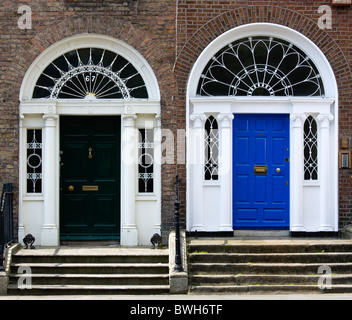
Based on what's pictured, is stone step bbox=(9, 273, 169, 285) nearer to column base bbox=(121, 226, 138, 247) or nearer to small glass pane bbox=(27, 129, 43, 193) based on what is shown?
column base bbox=(121, 226, 138, 247)

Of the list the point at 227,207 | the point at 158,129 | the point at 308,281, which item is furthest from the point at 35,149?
the point at 308,281

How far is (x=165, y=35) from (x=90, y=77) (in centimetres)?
157

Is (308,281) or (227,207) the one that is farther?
(227,207)

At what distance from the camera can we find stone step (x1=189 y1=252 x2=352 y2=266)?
9.23 m

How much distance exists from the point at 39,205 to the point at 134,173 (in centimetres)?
183

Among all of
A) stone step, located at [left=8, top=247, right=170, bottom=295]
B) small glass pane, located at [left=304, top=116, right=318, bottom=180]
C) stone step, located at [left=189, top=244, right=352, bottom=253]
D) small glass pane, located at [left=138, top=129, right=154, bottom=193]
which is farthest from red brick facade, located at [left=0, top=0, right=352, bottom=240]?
stone step, located at [left=8, top=247, right=170, bottom=295]

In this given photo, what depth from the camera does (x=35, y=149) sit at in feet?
33.9

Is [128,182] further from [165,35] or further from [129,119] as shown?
[165,35]

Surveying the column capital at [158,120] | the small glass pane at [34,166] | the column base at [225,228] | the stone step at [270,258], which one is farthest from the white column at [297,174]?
the small glass pane at [34,166]

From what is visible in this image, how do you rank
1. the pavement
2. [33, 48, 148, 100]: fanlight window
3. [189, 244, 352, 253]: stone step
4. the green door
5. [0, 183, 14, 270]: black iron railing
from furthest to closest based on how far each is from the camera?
the green door
[33, 48, 148, 100]: fanlight window
[189, 244, 352, 253]: stone step
[0, 183, 14, 270]: black iron railing
the pavement

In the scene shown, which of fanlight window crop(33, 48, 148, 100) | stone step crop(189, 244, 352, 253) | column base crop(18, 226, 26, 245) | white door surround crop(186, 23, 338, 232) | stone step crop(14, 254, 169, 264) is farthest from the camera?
fanlight window crop(33, 48, 148, 100)

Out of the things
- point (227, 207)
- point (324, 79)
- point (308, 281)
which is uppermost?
point (324, 79)

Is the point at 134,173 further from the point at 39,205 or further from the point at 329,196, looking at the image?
the point at 329,196

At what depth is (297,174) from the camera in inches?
401
